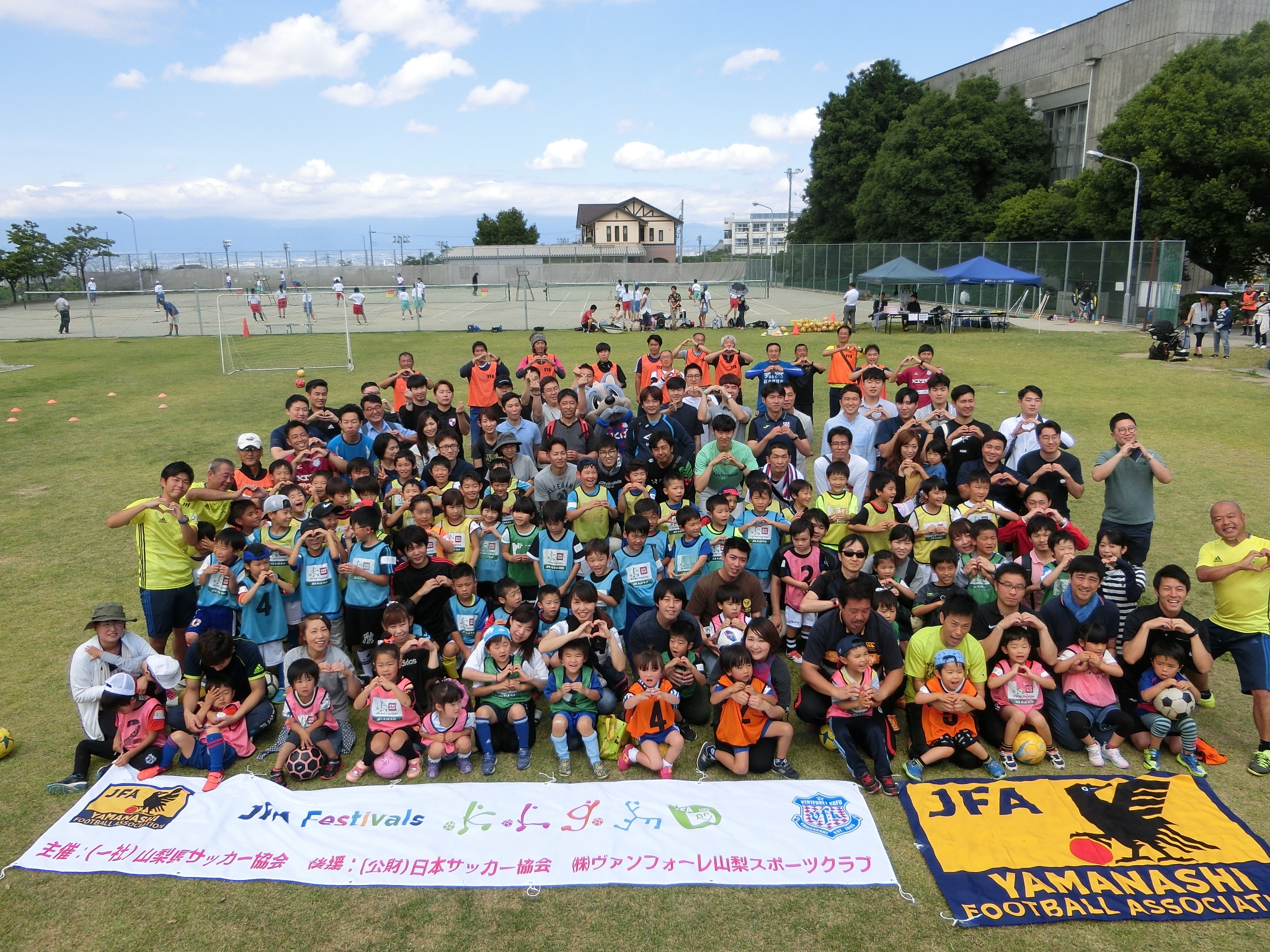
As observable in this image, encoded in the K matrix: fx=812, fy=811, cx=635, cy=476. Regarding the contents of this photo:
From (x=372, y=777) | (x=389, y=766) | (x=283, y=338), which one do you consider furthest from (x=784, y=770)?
(x=283, y=338)

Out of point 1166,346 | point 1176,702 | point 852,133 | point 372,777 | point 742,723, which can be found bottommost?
point 372,777

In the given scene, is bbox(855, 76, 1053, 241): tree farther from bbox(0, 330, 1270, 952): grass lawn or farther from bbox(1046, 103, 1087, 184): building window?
bbox(0, 330, 1270, 952): grass lawn

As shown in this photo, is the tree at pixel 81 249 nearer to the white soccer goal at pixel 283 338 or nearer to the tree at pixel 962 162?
the white soccer goal at pixel 283 338

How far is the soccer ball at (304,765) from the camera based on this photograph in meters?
5.66

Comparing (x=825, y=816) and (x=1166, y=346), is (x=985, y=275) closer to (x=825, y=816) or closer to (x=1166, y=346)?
(x=1166, y=346)

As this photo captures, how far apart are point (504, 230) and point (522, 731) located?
85.0 meters

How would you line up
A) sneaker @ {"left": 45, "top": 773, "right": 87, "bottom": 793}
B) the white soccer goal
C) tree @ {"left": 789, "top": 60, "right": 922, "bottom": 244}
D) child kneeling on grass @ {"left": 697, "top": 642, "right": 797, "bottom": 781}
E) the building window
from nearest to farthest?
sneaker @ {"left": 45, "top": 773, "right": 87, "bottom": 793} < child kneeling on grass @ {"left": 697, "top": 642, "right": 797, "bottom": 781} < the white soccer goal < the building window < tree @ {"left": 789, "top": 60, "right": 922, "bottom": 244}

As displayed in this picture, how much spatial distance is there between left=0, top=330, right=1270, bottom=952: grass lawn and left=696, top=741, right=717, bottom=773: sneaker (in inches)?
4.6

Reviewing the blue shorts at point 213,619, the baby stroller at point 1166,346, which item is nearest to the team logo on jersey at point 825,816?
the blue shorts at point 213,619

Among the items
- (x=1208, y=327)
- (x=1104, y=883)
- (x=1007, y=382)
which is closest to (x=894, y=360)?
(x=1007, y=382)

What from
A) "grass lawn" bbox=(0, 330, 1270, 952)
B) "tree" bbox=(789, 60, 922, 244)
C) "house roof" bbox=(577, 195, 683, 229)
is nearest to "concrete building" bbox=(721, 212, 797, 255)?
"house roof" bbox=(577, 195, 683, 229)

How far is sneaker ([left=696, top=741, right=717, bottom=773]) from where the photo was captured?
5734mm

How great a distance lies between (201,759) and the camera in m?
5.81

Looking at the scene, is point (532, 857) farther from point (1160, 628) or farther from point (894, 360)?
point (894, 360)
